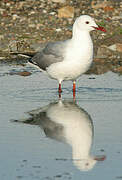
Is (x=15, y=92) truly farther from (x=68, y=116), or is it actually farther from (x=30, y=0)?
(x=30, y=0)

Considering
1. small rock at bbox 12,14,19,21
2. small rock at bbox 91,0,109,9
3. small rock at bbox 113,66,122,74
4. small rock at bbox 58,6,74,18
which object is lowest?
small rock at bbox 113,66,122,74

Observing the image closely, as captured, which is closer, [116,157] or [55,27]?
[116,157]

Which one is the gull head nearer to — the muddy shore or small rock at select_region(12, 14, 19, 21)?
the muddy shore

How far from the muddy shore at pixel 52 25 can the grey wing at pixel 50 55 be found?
5.88 feet

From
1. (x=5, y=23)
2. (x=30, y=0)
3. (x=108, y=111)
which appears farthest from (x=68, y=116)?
(x=30, y=0)

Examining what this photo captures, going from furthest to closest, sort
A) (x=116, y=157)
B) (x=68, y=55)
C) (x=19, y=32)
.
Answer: (x=19, y=32) < (x=68, y=55) < (x=116, y=157)

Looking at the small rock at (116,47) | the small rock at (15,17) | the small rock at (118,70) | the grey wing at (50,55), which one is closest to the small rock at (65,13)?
the small rock at (15,17)

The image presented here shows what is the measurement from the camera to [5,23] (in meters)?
17.4

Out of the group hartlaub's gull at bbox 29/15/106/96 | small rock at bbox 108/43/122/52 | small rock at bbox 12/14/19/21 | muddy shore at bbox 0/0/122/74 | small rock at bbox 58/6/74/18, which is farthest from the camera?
small rock at bbox 12/14/19/21

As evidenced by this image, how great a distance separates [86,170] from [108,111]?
273 cm

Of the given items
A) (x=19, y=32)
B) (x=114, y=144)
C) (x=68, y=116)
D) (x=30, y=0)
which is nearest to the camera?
(x=114, y=144)

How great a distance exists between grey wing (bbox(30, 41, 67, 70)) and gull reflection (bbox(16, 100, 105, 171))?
103 centimetres

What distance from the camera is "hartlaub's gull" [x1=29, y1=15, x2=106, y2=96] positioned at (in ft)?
31.9

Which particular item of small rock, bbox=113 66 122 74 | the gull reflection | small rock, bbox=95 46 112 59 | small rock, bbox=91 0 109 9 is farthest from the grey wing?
small rock, bbox=91 0 109 9
